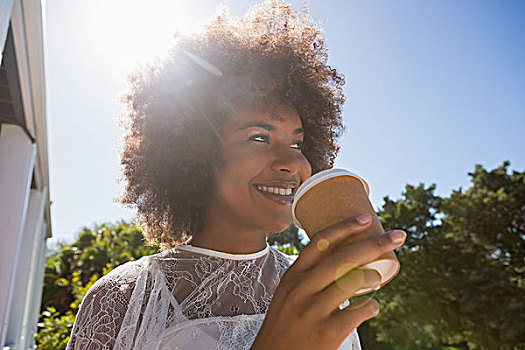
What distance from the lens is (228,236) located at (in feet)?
5.66

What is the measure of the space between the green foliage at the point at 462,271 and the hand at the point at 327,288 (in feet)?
62.6

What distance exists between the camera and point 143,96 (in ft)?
6.32

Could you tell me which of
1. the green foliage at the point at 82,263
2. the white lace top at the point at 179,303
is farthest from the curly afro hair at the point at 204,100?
the green foliage at the point at 82,263

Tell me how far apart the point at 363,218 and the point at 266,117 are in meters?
0.79

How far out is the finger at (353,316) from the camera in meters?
0.91

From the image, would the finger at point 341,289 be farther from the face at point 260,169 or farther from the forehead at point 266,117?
the forehead at point 266,117

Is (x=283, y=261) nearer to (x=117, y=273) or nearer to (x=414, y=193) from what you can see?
(x=117, y=273)

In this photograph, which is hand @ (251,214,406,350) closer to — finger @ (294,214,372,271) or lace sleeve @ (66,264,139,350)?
finger @ (294,214,372,271)

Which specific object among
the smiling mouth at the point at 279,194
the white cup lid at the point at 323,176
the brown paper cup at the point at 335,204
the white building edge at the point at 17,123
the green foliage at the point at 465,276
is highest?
the green foliage at the point at 465,276

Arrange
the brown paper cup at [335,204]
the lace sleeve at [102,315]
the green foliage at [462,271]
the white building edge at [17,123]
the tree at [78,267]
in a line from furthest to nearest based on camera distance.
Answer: the green foliage at [462,271] < the tree at [78,267] < the white building edge at [17,123] < the lace sleeve at [102,315] < the brown paper cup at [335,204]

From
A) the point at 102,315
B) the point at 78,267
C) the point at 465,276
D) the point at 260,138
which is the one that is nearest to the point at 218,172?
the point at 260,138

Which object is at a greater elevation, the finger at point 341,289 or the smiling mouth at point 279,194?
the smiling mouth at point 279,194

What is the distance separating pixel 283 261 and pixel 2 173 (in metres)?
2.81

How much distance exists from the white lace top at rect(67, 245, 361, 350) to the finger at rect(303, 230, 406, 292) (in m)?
0.69
